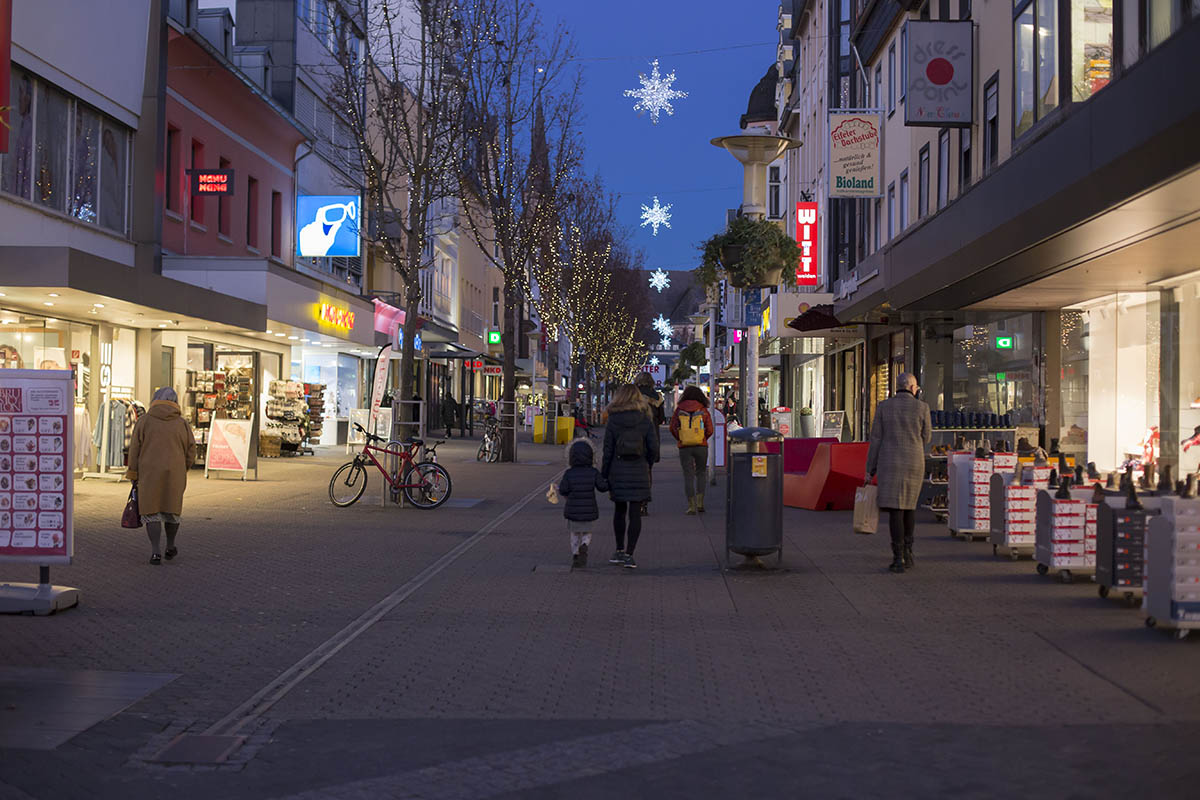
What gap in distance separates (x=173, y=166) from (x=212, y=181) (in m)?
1.01

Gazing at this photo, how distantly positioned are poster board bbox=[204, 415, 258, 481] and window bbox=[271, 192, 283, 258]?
1160cm

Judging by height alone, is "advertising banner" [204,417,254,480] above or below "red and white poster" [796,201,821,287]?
below

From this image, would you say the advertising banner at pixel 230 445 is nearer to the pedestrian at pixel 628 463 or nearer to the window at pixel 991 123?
the pedestrian at pixel 628 463

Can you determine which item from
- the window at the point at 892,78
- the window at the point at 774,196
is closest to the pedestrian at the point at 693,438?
Answer: the window at the point at 892,78

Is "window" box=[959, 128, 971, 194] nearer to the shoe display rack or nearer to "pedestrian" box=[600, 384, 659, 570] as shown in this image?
"pedestrian" box=[600, 384, 659, 570]

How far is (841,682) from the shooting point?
722cm

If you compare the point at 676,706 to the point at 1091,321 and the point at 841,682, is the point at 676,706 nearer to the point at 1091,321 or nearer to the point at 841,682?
the point at 841,682

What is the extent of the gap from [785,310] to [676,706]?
28647 millimetres

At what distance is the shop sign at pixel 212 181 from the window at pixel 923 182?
13.6 m

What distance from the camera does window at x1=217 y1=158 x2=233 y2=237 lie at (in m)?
29.6

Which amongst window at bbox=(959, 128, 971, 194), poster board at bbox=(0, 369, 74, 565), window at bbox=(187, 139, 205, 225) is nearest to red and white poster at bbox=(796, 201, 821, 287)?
window at bbox=(959, 128, 971, 194)

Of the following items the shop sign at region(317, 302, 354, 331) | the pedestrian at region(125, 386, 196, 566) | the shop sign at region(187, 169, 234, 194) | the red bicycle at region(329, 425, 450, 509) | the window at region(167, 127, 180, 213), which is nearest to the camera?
the pedestrian at region(125, 386, 196, 566)

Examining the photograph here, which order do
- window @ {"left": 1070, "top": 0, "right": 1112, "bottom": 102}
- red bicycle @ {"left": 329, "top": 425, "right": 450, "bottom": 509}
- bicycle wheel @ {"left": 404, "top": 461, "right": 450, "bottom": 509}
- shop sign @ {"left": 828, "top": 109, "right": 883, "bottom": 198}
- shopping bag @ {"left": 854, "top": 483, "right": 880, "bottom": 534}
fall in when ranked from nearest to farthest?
shopping bag @ {"left": 854, "top": 483, "right": 880, "bottom": 534}
window @ {"left": 1070, "top": 0, "right": 1112, "bottom": 102}
red bicycle @ {"left": 329, "top": 425, "right": 450, "bottom": 509}
bicycle wheel @ {"left": 404, "top": 461, "right": 450, "bottom": 509}
shop sign @ {"left": 828, "top": 109, "right": 883, "bottom": 198}

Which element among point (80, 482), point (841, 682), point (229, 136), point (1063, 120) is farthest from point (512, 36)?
point (841, 682)
